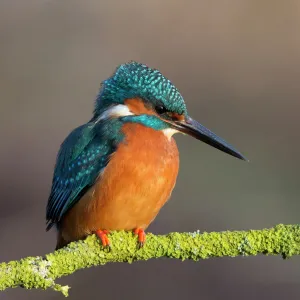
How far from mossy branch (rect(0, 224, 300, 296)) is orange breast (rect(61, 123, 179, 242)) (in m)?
0.36

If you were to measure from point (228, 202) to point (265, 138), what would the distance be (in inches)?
31.7

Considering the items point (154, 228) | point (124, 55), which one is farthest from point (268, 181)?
point (124, 55)

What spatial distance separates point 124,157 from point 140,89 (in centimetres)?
28

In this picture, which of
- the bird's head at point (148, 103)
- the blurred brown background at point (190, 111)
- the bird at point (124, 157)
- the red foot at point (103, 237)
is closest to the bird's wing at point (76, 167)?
the bird at point (124, 157)

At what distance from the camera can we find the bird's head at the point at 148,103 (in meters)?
2.61

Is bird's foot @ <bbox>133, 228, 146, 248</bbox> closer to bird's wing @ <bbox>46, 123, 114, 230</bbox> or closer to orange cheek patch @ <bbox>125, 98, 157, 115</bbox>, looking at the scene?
bird's wing @ <bbox>46, 123, 114, 230</bbox>

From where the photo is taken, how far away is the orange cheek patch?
2.64m

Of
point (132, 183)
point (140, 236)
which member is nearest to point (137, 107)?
point (132, 183)

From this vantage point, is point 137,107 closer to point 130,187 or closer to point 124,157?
point 124,157

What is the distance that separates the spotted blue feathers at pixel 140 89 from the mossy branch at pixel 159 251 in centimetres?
65

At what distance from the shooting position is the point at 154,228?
15.9 feet

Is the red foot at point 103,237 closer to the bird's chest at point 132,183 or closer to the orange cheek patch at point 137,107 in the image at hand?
the bird's chest at point 132,183

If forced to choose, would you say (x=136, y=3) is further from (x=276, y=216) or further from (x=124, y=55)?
(x=276, y=216)

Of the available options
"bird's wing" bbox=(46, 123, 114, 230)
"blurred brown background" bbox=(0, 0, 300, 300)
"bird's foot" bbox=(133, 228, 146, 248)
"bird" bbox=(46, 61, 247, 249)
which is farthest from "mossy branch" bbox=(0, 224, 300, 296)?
"blurred brown background" bbox=(0, 0, 300, 300)
